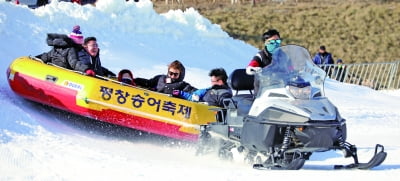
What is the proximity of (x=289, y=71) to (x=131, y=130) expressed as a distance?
113 inches

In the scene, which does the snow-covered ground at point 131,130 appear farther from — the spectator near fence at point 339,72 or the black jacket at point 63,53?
the spectator near fence at point 339,72

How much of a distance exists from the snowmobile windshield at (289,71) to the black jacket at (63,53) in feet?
12.1

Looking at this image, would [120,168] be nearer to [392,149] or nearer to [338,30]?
[392,149]

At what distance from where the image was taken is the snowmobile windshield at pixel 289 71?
9211 millimetres

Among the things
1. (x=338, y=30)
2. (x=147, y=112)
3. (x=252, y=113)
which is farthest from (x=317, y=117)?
(x=338, y=30)

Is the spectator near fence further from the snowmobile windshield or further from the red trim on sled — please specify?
the snowmobile windshield

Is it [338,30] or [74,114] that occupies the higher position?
[338,30]

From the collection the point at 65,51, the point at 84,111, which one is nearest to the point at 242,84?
the point at 84,111

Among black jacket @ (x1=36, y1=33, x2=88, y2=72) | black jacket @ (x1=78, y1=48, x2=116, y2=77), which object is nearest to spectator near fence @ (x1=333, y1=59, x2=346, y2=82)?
black jacket @ (x1=78, y1=48, x2=116, y2=77)

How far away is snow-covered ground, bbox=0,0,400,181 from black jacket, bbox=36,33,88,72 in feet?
2.57

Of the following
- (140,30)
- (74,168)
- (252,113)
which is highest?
(140,30)

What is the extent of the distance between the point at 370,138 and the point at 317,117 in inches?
173

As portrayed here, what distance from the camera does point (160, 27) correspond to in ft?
68.1

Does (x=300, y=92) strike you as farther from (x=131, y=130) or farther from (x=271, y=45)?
(x=131, y=130)
